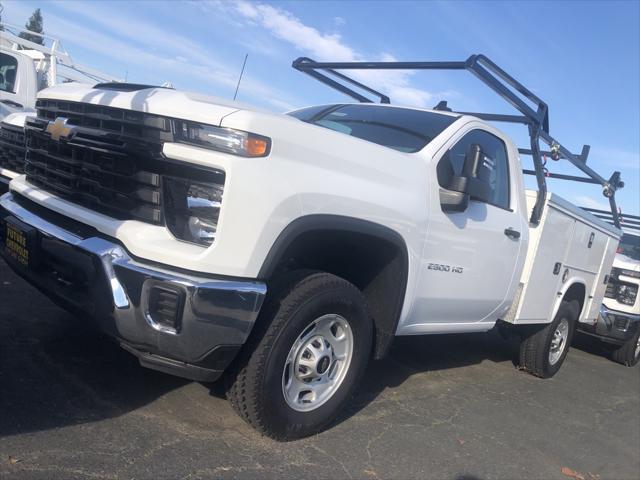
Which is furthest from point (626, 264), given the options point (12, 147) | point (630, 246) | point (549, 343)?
point (12, 147)

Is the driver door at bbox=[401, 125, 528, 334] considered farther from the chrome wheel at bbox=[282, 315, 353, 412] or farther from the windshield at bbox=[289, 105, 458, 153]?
the chrome wheel at bbox=[282, 315, 353, 412]

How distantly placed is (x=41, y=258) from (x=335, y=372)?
5.62ft

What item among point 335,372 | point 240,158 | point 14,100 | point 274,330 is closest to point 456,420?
point 335,372

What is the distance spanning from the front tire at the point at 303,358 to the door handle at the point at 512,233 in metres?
1.63

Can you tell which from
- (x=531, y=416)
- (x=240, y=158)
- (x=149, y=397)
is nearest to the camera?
(x=240, y=158)

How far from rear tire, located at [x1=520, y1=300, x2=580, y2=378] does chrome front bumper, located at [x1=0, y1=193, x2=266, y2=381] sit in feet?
13.2

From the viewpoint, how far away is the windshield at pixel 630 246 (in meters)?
9.65

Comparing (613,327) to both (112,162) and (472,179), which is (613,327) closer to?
(472,179)

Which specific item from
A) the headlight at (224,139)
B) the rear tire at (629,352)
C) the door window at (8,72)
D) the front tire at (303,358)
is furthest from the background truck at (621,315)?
the door window at (8,72)

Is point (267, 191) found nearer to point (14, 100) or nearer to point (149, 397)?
point (149, 397)

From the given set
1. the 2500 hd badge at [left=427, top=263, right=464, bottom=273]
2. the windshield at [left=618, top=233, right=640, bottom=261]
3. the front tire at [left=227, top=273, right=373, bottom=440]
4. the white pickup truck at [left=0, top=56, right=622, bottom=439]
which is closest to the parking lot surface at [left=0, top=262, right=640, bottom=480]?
the front tire at [left=227, top=273, right=373, bottom=440]

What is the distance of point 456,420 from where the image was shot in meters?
4.36

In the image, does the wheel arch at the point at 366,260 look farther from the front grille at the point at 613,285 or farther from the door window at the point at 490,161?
the front grille at the point at 613,285

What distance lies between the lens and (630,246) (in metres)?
9.88
